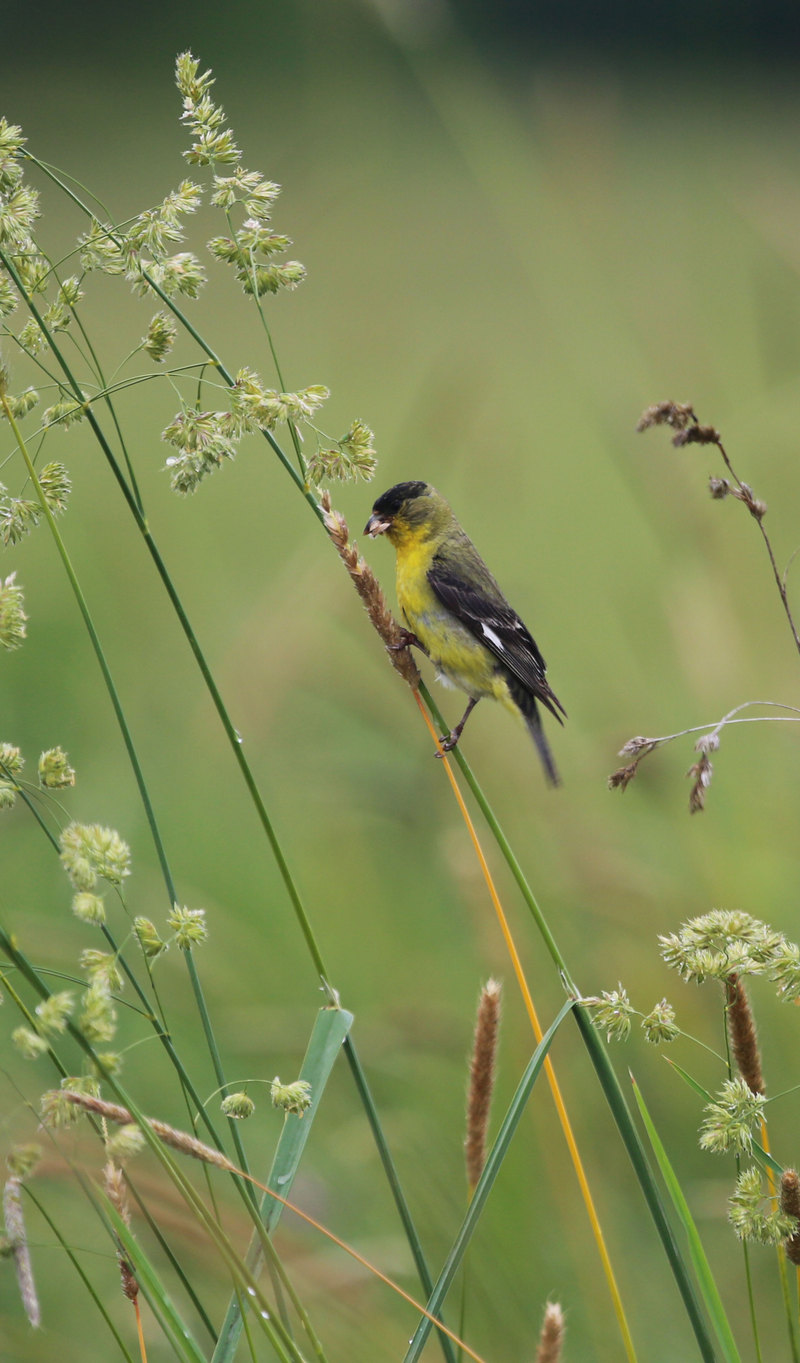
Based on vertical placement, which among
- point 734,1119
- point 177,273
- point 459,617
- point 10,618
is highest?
point 177,273

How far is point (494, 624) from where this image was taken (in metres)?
2.46

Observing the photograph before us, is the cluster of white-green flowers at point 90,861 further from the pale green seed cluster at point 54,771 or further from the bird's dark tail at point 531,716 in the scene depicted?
the bird's dark tail at point 531,716

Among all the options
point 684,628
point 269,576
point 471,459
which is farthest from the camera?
point 269,576

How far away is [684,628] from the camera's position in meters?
2.19

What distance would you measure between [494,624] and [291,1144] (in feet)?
5.27

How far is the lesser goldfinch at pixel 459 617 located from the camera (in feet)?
8.05

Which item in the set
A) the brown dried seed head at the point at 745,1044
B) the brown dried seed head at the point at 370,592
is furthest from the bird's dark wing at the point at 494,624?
the brown dried seed head at the point at 745,1044

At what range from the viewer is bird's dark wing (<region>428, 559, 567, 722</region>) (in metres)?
2.42

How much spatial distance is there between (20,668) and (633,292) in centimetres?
583

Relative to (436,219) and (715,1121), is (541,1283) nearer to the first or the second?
(715,1121)

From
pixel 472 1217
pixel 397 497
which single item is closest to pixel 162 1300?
pixel 472 1217

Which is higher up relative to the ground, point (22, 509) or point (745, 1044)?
point (22, 509)

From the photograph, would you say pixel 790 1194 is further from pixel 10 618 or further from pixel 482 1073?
pixel 10 618

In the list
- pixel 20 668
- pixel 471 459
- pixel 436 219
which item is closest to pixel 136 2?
pixel 436 219
